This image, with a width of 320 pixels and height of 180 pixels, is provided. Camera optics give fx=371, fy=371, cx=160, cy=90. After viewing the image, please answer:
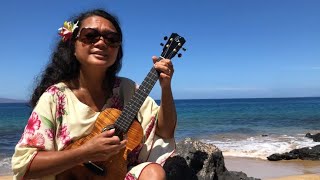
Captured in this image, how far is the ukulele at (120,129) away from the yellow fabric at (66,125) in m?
0.08

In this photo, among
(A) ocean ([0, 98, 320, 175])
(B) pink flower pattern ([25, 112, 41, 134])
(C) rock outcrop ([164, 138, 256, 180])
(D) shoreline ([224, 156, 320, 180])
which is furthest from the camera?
(A) ocean ([0, 98, 320, 175])

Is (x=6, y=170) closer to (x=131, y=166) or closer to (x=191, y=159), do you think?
(x=191, y=159)

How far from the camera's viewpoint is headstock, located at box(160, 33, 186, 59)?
9.14 ft

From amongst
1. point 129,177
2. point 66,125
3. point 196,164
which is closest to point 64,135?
point 66,125

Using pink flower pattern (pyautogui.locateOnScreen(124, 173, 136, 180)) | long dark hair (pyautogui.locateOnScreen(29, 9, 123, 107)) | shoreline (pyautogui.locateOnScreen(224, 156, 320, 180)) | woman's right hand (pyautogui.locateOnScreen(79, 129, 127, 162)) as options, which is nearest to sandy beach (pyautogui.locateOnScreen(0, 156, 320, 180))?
shoreline (pyautogui.locateOnScreen(224, 156, 320, 180))

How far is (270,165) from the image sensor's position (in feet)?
31.5

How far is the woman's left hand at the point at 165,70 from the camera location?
104 inches

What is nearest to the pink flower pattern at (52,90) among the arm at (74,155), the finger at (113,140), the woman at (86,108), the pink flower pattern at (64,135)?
the woman at (86,108)

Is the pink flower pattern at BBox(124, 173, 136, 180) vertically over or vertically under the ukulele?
under

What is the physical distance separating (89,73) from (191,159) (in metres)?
2.02

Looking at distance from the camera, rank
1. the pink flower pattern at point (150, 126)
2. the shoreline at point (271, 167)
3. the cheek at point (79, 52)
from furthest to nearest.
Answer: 1. the shoreline at point (271, 167)
2. the pink flower pattern at point (150, 126)
3. the cheek at point (79, 52)

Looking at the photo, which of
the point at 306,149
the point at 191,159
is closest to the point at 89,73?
the point at 191,159

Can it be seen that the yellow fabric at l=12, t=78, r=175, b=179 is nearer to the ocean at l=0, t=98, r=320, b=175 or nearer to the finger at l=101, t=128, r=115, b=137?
the finger at l=101, t=128, r=115, b=137

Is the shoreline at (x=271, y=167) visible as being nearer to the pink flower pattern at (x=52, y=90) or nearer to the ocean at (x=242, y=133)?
the ocean at (x=242, y=133)
